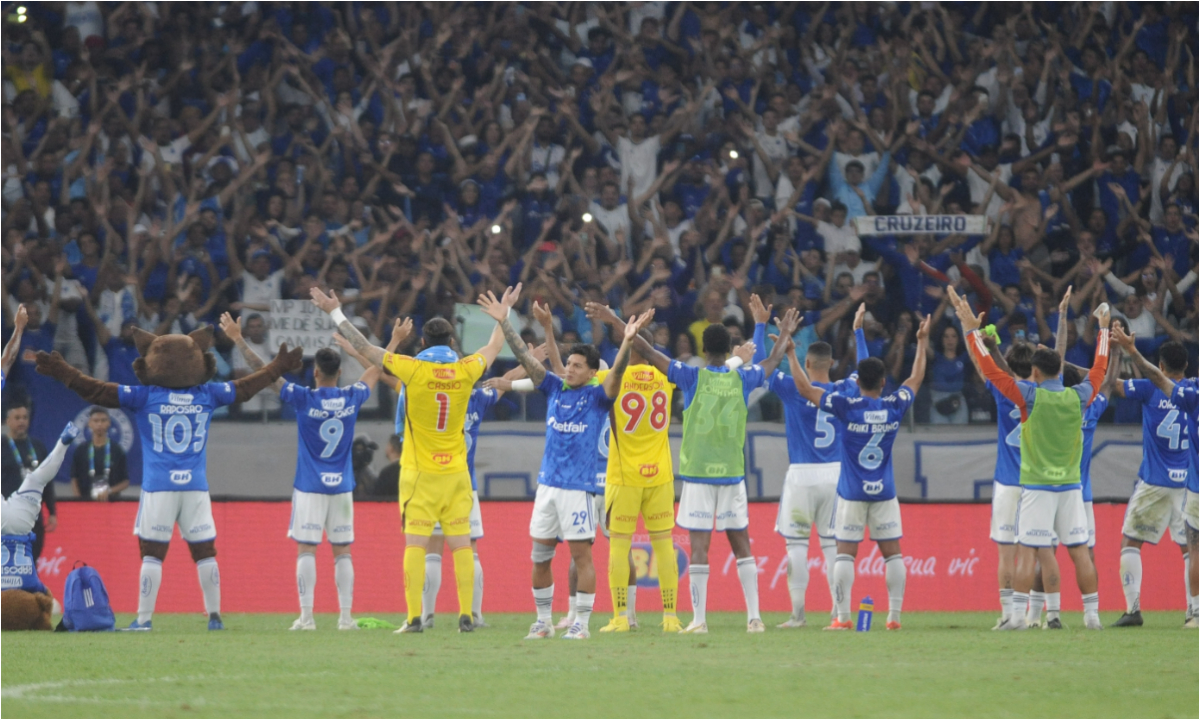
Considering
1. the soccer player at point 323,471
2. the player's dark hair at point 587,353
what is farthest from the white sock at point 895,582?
the soccer player at point 323,471

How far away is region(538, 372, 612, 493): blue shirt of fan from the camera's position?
11.2 meters

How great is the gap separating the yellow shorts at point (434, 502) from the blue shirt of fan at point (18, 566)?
3770 mm

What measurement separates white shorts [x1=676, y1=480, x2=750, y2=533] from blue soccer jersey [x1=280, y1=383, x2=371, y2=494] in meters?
3.14

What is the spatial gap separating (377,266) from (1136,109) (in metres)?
11.4

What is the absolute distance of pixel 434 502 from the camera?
11.2 m

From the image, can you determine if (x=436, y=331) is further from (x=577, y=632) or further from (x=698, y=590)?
(x=698, y=590)

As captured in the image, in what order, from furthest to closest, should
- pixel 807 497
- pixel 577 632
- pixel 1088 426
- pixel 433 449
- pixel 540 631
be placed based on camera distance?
1. pixel 1088 426
2. pixel 807 497
3. pixel 433 449
4. pixel 540 631
5. pixel 577 632

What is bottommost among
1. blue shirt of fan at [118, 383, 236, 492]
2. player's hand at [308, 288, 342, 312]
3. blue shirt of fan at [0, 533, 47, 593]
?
blue shirt of fan at [0, 533, 47, 593]

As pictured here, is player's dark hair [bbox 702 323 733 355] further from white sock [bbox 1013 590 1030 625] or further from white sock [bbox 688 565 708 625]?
white sock [bbox 1013 590 1030 625]

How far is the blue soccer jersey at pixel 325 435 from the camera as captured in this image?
12.7 metres

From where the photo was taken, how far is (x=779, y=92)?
21.2 meters

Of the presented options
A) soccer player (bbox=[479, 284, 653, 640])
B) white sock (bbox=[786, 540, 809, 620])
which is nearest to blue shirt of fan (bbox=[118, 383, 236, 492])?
soccer player (bbox=[479, 284, 653, 640])

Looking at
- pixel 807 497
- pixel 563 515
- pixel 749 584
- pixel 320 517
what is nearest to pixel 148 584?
pixel 320 517

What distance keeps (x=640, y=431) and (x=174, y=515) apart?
13.2ft
